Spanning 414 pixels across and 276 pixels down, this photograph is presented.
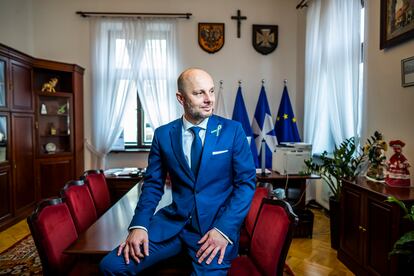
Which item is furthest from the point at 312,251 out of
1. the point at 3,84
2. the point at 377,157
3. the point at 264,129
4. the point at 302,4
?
the point at 3,84

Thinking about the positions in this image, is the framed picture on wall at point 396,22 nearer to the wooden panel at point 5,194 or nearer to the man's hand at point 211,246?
the man's hand at point 211,246

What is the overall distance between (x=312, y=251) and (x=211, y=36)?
127 inches

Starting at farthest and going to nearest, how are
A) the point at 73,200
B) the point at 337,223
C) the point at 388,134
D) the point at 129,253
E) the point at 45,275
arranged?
the point at 337,223
the point at 388,134
the point at 73,200
the point at 45,275
the point at 129,253

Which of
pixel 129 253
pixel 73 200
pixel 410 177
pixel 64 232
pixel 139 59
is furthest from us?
pixel 139 59

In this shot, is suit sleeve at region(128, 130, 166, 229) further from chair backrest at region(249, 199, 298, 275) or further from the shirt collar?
chair backrest at region(249, 199, 298, 275)

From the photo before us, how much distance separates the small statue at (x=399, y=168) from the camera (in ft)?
6.60

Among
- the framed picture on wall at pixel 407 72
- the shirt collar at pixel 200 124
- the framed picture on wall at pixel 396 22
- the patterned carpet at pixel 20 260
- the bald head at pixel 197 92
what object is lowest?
the patterned carpet at pixel 20 260

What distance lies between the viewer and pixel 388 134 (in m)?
2.40

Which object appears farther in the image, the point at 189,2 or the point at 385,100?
the point at 189,2

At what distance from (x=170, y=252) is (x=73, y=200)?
0.86 metres

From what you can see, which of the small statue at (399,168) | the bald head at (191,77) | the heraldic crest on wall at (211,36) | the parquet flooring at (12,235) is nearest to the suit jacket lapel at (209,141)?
the bald head at (191,77)

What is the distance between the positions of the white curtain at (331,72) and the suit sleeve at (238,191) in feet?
6.80

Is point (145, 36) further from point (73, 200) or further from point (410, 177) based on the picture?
point (410, 177)

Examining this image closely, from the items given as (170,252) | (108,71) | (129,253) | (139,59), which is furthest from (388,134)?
(108,71)
